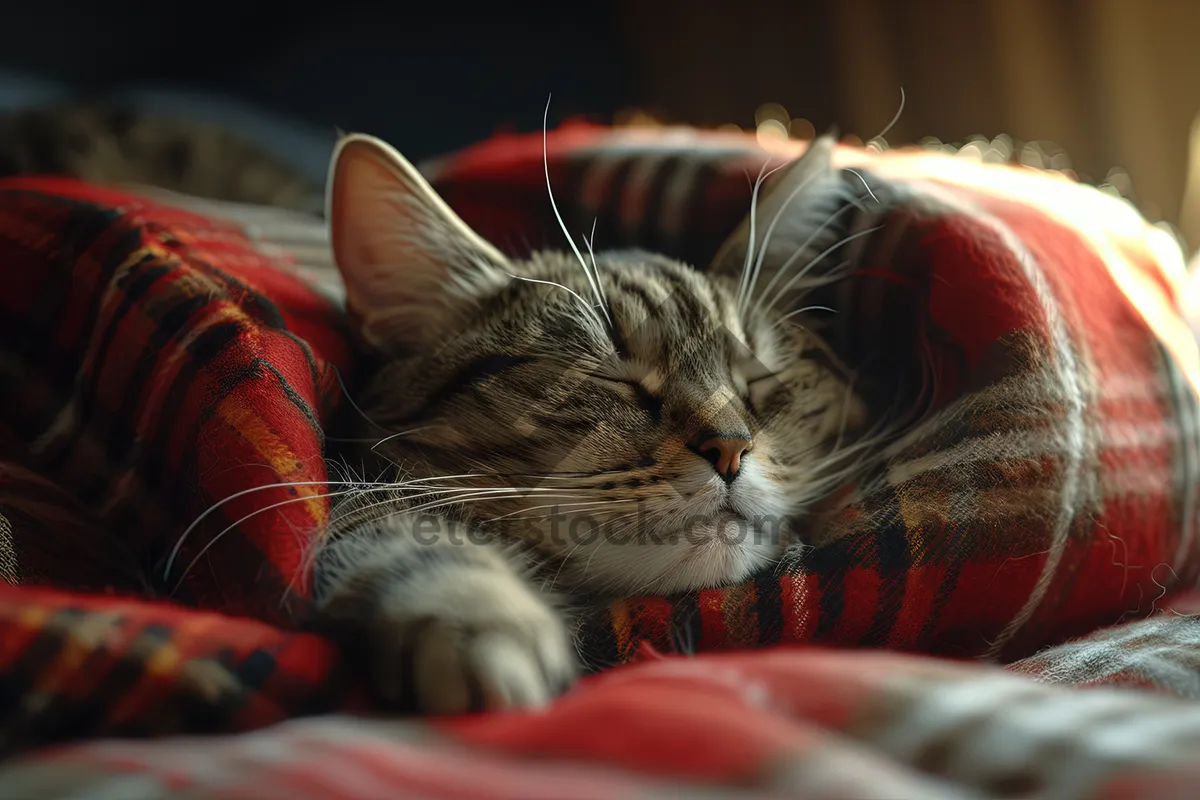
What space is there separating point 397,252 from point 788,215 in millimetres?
412

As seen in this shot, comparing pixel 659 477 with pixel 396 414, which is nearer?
pixel 659 477

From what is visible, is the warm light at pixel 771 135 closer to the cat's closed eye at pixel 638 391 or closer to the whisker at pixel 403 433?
the cat's closed eye at pixel 638 391

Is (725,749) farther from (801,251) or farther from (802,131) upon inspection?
(802,131)

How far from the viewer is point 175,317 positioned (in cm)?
78

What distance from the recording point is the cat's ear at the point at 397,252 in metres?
0.85

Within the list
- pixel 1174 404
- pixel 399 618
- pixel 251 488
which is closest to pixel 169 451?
pixel 251 488

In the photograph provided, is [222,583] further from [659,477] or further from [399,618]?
[659,477]

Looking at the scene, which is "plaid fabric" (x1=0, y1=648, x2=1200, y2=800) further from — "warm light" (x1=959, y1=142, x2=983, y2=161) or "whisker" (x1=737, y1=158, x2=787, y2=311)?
"warm light" (x1=959, y1=142, x2=983, y2=161)

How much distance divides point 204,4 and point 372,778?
1.92m

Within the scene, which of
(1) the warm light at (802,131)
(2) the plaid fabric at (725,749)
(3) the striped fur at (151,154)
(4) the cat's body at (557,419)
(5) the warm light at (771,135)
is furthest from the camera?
(3) the striped fur at (151,154)

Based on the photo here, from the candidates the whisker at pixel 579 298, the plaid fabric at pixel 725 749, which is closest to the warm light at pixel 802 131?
the whisker at pixel 579 298

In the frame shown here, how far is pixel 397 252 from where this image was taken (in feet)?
2.92

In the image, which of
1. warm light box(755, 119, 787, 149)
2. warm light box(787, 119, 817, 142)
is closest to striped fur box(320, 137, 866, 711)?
warm light box(755, 119, 787, 149)

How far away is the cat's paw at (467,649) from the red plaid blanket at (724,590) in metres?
0.02
